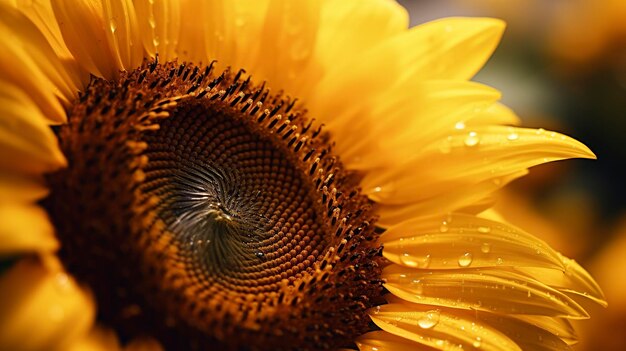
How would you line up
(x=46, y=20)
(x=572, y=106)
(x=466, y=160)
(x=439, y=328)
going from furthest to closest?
(x=572, y=106) → (x=466, y=160) → (x=439, y=328) → (x=46, y=20)

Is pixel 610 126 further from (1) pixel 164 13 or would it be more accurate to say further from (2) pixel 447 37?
(1) pixel 164 13

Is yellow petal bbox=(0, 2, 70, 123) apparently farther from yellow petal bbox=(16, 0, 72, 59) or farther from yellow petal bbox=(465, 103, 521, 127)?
yellow petal bbox=(465, 103, 521, 127)

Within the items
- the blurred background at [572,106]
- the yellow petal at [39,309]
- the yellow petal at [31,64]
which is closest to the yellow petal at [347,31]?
the yellow petal at [31,64]

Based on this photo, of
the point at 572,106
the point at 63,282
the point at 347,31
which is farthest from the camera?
the point at 572,106

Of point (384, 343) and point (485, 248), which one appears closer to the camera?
point (384, 343)

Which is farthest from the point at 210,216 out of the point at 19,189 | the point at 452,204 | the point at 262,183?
the point at 452,204

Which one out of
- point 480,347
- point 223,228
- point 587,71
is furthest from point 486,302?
point 587,71

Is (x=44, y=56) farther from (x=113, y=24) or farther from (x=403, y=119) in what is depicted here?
(x=403, y=119)
